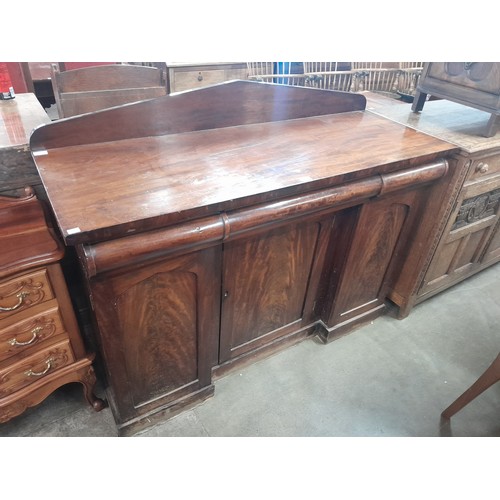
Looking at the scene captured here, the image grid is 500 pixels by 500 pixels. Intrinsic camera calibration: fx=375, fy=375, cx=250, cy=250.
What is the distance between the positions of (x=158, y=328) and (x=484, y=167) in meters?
1.35

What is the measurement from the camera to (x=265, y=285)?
136cm

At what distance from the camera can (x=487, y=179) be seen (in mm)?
1538

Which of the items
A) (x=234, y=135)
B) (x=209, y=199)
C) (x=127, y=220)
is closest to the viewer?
(x=127, y=220)

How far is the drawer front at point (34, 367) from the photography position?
1.05m

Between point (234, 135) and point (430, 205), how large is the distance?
85 centimetres

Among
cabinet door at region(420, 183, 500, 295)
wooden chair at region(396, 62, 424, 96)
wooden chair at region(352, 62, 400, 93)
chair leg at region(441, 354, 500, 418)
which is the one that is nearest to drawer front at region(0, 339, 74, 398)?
chair leg at region(441, 354, 500, 418)

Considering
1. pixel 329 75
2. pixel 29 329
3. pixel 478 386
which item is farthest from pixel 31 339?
pixel 329 75

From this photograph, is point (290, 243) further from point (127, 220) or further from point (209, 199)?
point (127, 220)

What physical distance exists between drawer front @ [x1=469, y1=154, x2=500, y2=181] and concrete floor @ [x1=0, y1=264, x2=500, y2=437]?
753 millimetres

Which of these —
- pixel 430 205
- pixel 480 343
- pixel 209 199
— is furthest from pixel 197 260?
pixel 480 343

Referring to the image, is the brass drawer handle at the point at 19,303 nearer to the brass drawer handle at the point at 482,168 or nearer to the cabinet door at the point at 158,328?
the cabinet door at the point at 158,328

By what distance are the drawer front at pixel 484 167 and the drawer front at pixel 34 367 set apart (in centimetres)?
156

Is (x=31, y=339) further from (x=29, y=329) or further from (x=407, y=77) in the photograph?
(x=407, y=77)

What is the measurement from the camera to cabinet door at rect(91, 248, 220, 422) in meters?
0.98
